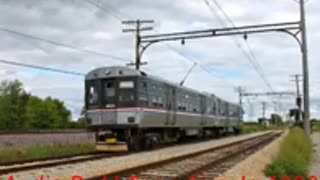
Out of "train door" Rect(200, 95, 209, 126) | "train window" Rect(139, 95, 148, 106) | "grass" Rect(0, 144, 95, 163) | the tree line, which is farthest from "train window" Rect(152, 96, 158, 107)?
the tree line

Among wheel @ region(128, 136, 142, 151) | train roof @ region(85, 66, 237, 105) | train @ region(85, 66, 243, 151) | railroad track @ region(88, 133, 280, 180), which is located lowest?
railroad track @ region(88, 133, 280, 180)

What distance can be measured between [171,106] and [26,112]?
80.8m

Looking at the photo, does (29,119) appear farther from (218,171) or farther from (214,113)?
(218,171)

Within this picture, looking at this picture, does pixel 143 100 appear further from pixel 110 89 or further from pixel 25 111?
pixel 25 111

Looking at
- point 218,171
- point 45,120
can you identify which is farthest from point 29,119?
point 218,171

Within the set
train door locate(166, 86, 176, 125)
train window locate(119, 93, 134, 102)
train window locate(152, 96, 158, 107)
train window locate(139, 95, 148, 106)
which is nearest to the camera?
train window locate(119, 93, 134, 102)

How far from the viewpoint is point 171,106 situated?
29.6 metres

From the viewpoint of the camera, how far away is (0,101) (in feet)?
351

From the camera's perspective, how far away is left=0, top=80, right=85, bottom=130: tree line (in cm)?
10225

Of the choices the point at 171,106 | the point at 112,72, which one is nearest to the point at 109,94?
the point at 112,72

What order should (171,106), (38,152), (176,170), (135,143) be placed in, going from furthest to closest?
(171,106) → (135,143) → (38,152) → (176,170)

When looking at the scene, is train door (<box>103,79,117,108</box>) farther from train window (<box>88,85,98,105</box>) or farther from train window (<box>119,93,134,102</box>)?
train window (<box>88,85,98,105</box>)

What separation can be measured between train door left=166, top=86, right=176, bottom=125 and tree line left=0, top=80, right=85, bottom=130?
231 ft

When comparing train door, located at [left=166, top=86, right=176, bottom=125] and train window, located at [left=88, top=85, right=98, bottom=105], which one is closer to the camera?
train window, located at [left=88, top=85, right=98, bottom=105]
